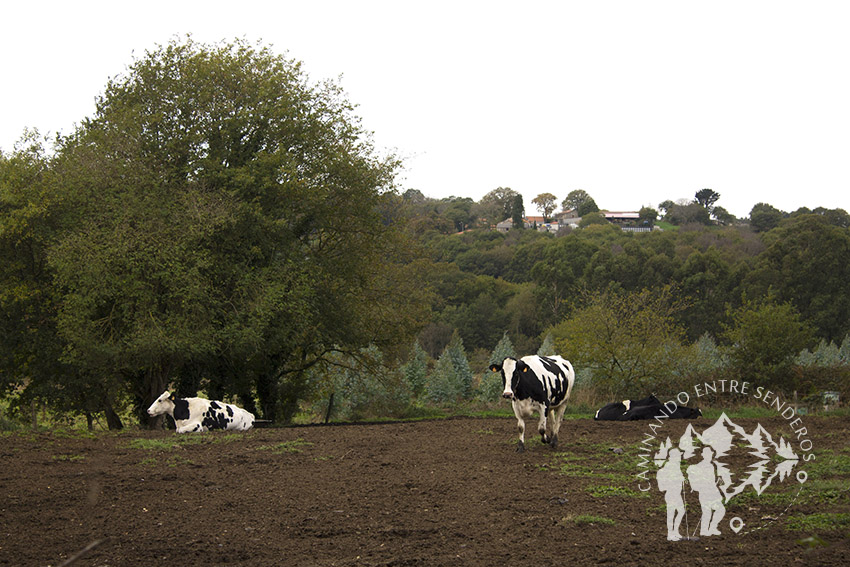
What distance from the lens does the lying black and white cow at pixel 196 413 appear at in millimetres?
16127

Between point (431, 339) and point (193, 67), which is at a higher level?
point (193, 67)

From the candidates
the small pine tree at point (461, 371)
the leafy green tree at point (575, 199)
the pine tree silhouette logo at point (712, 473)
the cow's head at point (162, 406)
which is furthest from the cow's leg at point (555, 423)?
the leafy green tree at point (575, 199)

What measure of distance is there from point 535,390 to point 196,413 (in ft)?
26.0

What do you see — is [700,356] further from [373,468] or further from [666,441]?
[373,468]

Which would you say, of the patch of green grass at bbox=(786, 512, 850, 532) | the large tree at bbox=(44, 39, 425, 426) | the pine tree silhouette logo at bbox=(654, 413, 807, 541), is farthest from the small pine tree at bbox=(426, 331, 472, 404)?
the patch of green grass at bbox=(786, 512, 850, 532)

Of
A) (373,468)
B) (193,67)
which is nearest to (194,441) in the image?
(373,468)

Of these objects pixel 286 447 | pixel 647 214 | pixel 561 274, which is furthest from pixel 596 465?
pixel 647 214

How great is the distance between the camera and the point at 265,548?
7.08 m

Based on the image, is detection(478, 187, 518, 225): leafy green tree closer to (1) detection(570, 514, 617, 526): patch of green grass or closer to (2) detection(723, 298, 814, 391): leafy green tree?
(2) detection(723, 298, 814, 391): leafy green tree

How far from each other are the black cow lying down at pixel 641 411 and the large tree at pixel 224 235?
312 inches

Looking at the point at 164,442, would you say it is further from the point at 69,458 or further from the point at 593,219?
the point at 593,219

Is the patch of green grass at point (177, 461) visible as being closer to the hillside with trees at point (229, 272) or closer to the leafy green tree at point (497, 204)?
the hillside with trees at point (229, 272)

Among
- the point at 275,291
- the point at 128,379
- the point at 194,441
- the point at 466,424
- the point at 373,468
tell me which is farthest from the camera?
the point at 128,379

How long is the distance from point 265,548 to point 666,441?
8.00 metres
